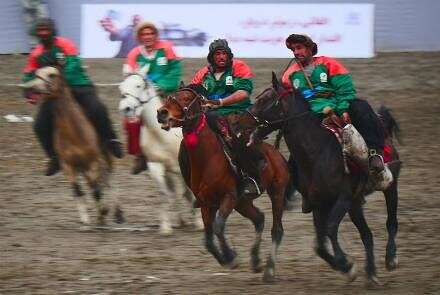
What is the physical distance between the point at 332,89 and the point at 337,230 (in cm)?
128

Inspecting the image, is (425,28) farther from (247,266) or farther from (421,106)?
(247,266)

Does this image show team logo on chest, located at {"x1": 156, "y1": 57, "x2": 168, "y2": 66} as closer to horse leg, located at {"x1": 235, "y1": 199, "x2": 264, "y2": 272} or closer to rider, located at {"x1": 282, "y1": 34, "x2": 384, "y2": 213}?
horse leg, located at {"x1": 235, "y1": 199, "x2": 264, "y2": 272}

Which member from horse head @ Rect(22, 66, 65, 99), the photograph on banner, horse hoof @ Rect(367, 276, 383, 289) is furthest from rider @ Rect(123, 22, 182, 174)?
the photograph on banner

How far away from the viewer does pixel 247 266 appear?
11.3 meters

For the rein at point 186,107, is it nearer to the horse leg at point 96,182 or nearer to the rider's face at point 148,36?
the rider's face at point 148,36

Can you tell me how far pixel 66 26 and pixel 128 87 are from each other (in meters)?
14.7

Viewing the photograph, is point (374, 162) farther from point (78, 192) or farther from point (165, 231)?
point (78, 192)

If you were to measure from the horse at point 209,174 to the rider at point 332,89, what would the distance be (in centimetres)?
88

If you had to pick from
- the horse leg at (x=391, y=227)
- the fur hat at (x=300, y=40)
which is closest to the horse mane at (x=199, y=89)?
the fur hat at (x=300, y=40)

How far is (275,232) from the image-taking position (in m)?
10.8

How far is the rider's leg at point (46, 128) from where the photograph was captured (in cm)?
1360

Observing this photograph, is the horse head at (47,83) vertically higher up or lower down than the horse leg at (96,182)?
higher up

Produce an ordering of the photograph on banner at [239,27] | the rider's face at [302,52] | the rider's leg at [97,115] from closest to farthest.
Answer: the rider's face at [302,52]
the rider's leg at [97,115]
the photograph on banner at [239,27]

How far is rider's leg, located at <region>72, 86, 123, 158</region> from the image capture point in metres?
13.8
